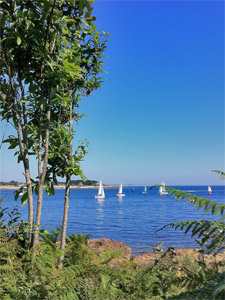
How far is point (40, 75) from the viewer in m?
3.81

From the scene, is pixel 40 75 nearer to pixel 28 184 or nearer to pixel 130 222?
pixel 28 184

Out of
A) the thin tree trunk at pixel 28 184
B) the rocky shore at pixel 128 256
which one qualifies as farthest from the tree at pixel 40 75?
the rocky shore at pixel 128 256

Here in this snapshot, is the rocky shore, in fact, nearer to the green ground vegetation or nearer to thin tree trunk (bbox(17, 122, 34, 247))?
the green ground vegetation

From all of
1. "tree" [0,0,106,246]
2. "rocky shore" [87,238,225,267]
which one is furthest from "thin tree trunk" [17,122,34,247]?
"rocky shore" [87,238,225,267]

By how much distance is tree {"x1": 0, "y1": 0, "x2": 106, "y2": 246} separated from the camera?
140 inches

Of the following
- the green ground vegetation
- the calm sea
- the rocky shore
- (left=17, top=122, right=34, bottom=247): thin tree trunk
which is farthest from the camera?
the calm sea

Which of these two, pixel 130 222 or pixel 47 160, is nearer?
pixel 47 160

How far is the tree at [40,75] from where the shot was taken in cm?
357

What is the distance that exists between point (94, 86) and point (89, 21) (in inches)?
41.0

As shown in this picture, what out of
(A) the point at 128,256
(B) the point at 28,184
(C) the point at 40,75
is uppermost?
(C) the point at 40,75

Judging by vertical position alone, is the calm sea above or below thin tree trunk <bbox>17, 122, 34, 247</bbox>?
below

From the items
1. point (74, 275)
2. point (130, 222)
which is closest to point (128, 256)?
point (74, 275)

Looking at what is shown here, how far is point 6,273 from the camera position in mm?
3033

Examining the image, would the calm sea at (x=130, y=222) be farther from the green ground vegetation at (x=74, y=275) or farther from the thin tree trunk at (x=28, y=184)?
the green ground vegetation at (x=74, y=275)
